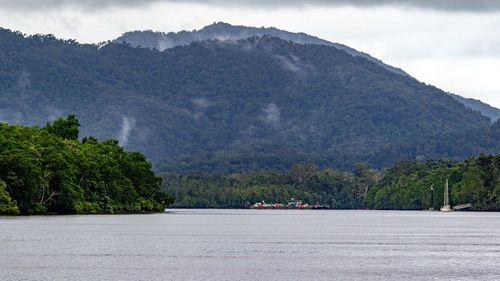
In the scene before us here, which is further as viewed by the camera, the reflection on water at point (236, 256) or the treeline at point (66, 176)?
the treeline at point (66, 176)

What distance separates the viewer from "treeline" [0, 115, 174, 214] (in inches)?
5094

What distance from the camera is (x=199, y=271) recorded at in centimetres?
5938

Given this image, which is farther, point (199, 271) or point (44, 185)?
point (44, 185)

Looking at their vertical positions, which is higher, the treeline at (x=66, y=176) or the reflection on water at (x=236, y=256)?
the treeline at (x=66, y=176)

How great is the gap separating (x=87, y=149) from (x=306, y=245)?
3680 inches

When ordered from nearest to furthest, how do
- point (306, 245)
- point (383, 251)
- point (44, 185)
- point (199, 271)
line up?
point (199, 271) < point (383, 251) < point (306, 245) < point (44, 185)

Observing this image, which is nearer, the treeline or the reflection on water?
the reflection on water

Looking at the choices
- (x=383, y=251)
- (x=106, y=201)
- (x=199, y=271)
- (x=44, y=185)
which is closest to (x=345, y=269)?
(x=199, y=271)

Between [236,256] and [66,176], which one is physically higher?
[66,176]

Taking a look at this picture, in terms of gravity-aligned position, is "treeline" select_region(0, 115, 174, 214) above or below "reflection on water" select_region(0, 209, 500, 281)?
above

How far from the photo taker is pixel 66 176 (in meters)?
142

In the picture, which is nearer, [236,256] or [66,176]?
[236,256]

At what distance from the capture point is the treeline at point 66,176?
424ft

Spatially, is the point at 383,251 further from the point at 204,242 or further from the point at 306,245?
the point at 204,242
